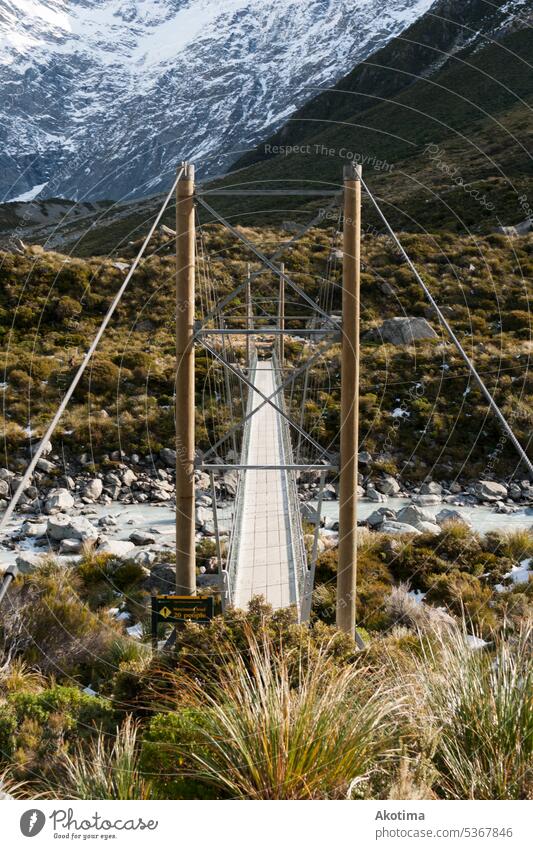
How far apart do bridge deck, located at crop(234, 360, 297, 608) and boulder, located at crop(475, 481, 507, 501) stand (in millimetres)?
4993

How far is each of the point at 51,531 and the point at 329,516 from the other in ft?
14.4

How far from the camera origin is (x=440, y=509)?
1213cm

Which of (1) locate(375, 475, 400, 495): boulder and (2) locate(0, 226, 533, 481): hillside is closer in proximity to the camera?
(1) locate(375, 475, 400, 495): boulder

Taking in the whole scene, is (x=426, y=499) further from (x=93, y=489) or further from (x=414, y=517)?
(x=93, y=489)

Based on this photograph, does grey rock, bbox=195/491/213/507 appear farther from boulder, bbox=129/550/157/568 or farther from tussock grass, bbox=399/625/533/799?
tussock grass, bbox=399/625/533/799

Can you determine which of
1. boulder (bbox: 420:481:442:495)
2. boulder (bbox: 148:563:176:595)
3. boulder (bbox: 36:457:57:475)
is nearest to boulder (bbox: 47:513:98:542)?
boulder (bbox: 148:563:176:595)

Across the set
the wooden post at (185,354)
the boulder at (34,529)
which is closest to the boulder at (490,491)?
the boulder at (34,529)

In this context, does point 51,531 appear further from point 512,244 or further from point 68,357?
point 512,244

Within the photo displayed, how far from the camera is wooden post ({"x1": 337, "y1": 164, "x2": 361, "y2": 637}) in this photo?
5.07 meters

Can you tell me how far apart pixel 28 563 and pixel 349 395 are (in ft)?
16.5

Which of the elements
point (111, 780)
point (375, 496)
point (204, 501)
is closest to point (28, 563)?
point (204, 501)

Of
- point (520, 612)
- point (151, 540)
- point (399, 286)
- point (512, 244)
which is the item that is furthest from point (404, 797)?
point (512, 244)

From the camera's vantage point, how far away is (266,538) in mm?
6340

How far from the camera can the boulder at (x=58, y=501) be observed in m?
11.8
